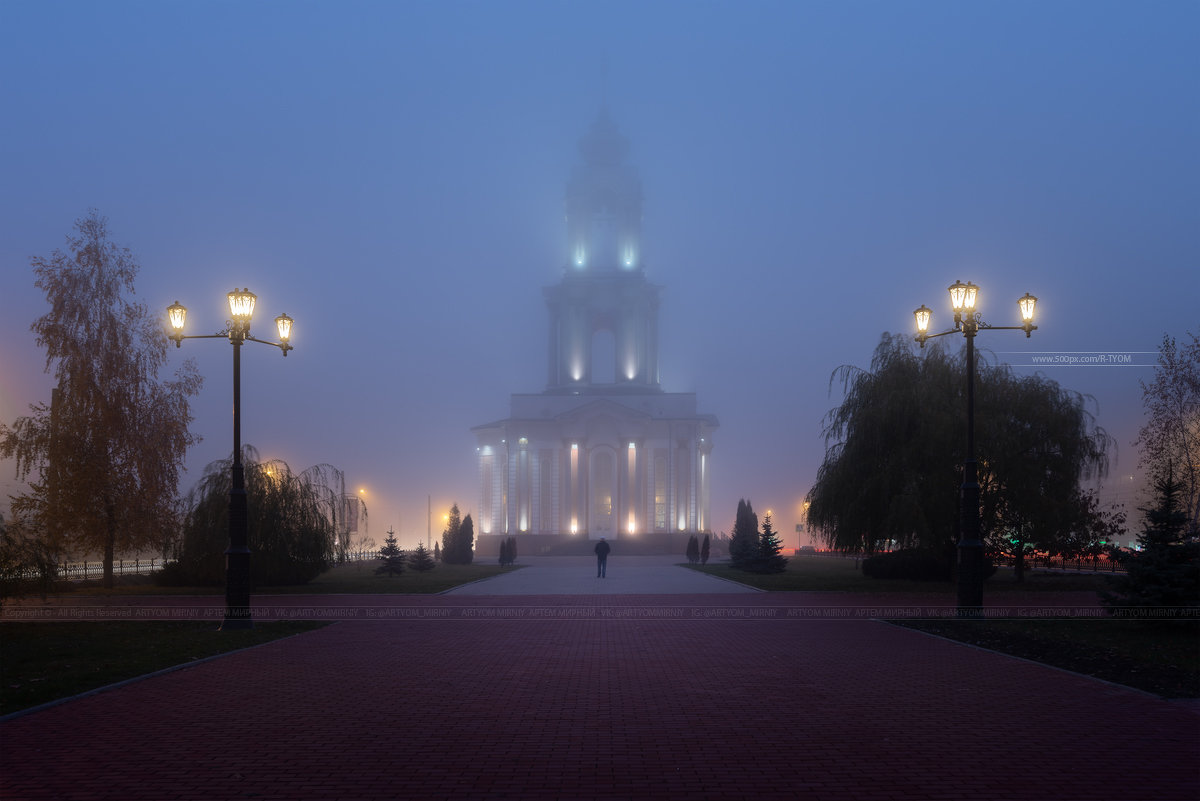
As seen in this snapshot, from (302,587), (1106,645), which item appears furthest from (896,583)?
(302,587)

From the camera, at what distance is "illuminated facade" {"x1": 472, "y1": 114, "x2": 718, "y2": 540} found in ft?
254

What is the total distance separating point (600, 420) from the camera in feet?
251

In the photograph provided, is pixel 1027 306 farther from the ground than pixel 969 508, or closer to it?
farther from the ground

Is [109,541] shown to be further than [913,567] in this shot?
No

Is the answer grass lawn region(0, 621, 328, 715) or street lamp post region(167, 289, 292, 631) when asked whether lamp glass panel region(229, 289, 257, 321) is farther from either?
grass lawn region(0, 621, 328, 715)

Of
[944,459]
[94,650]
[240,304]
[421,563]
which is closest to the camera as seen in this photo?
[94,650]

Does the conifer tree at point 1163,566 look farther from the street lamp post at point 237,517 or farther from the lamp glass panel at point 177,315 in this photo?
the lamp glass panel at point 177,315

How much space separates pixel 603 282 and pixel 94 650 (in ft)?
222

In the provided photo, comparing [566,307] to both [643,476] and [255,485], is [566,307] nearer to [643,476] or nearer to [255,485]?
[643,476]

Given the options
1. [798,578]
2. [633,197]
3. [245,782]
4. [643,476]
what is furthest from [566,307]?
[245,782]

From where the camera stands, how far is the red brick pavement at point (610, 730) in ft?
24.9

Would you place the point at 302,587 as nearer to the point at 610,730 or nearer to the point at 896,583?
the point at 896,583

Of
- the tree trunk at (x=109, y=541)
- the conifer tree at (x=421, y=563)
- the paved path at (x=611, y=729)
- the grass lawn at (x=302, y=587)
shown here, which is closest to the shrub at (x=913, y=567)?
the grass lawn at (x=302, y=587)

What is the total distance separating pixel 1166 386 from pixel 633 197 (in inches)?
2000
